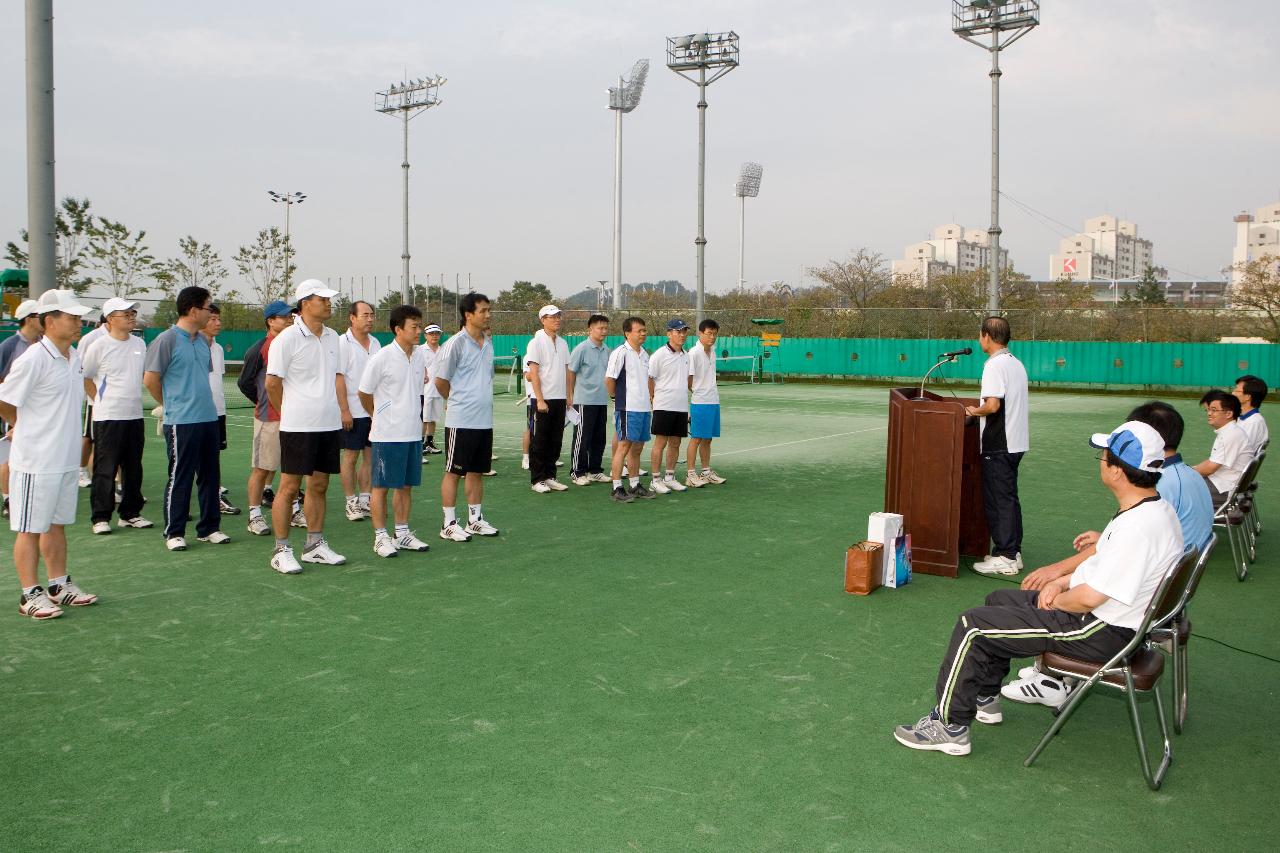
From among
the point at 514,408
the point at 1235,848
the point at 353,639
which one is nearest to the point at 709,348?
the point at 353,639

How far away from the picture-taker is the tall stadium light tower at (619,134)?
4141 cm

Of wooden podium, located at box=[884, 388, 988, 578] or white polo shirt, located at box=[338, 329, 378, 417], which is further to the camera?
white polo shirt, located at box=[338, 329, 378, 417]

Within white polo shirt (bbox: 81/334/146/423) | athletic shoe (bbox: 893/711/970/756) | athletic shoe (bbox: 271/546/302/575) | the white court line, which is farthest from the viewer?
the white court line

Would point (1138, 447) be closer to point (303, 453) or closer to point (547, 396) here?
point (303, 453)

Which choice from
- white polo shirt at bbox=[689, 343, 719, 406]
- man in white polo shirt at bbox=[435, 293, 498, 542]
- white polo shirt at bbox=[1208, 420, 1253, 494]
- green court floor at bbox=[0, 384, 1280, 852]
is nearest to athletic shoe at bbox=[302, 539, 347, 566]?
green court floor at bbox=[0, 384, 1280, 852]

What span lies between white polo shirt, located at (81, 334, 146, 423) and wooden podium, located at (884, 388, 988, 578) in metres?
6.00

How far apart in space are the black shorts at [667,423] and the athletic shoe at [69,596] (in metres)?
5.71

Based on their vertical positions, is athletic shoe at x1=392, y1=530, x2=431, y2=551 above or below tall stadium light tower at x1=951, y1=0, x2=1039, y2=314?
below

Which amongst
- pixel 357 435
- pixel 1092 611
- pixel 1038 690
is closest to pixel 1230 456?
pixel 1038 690

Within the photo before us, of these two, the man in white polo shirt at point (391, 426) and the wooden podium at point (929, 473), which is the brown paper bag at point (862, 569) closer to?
the wooden podium at point (929, 473)

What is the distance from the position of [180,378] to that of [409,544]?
7.26 ft

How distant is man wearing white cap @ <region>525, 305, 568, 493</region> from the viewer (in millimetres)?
9742

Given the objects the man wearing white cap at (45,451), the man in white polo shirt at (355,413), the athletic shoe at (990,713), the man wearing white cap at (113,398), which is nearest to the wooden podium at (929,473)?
the athletic shoe at (990,713)

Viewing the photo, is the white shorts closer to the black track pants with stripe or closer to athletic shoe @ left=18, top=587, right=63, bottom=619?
athletic shoe @ left=18, top=587, right=63, bottom=619
